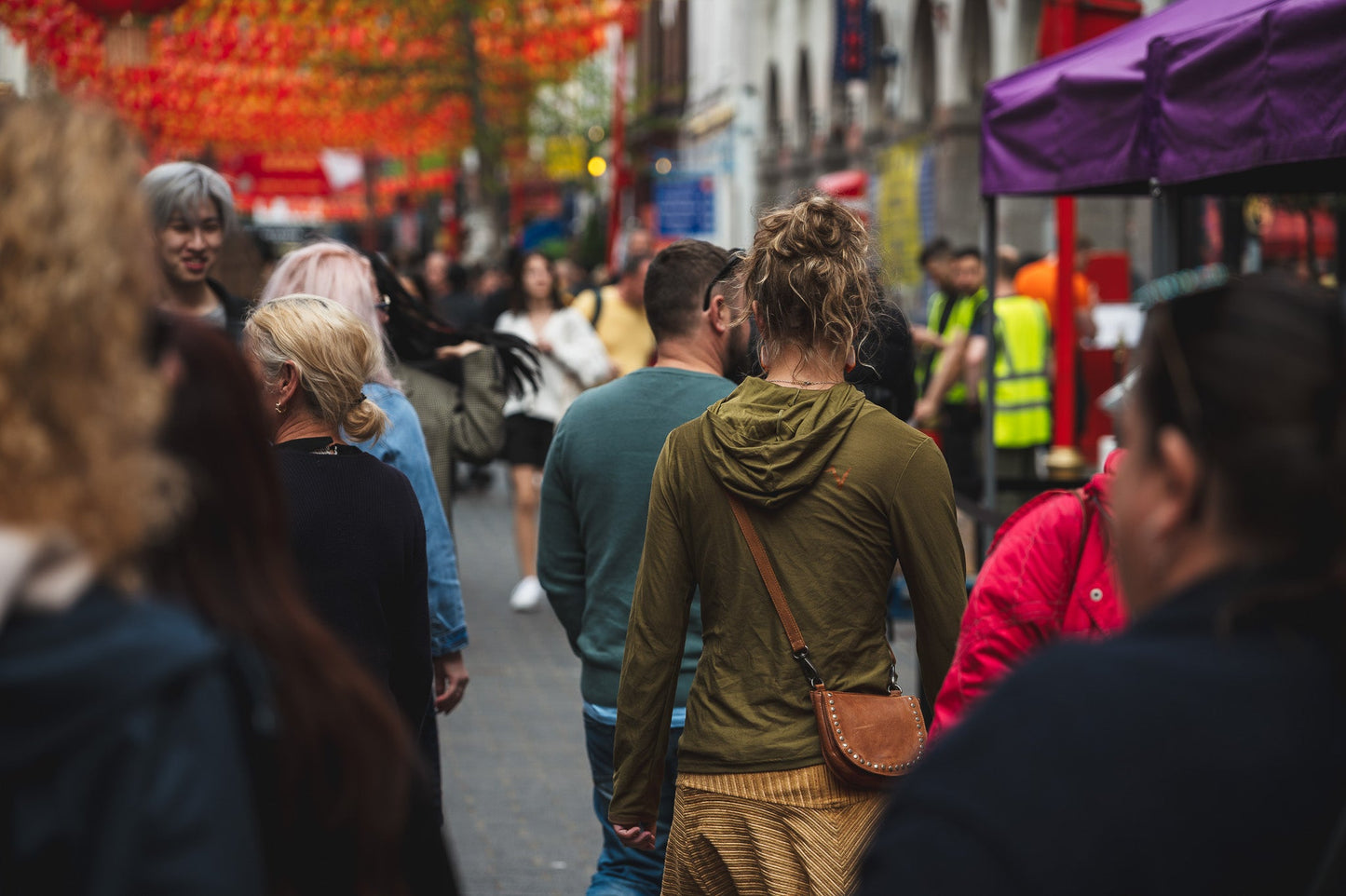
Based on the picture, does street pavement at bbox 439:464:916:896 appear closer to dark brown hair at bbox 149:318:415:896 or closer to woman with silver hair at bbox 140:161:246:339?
woman with silver hair at bbox 140:161:246:339

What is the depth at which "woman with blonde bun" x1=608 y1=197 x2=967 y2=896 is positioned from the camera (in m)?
2.94

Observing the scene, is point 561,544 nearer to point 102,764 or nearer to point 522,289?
point 102,764

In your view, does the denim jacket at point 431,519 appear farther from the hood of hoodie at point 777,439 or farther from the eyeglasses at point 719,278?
the hood of hoodie at point 777,439

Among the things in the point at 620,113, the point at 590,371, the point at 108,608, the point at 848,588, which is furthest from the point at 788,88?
the point at 108,608

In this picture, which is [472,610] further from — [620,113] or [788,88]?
[788,88]

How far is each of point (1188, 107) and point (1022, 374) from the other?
4.83 m

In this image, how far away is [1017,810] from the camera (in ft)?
4.59

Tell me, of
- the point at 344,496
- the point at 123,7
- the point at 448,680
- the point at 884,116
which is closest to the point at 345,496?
the point at 344,496

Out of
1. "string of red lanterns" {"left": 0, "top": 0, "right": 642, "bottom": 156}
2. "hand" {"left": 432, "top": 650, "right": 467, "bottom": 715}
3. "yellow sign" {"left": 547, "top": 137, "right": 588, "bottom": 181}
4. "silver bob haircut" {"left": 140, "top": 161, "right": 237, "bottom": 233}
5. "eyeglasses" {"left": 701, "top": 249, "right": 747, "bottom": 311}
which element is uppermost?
"string of red lanterns" {"left": 0, "top": 0, "right": 642, "bottom": 156}

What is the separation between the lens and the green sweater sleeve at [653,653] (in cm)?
312

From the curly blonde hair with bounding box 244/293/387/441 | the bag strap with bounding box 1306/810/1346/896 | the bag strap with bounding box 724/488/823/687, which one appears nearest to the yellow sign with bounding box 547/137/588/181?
the curly blonde hair with bounding box 244/293/387/441

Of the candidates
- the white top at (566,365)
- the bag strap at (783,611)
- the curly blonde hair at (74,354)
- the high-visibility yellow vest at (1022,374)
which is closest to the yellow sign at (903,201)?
the high-visibility yellow vest at (1022,374)

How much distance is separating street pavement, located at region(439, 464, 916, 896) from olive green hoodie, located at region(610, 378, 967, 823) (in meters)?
1.59

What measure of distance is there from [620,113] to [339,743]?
2280 centimetres
